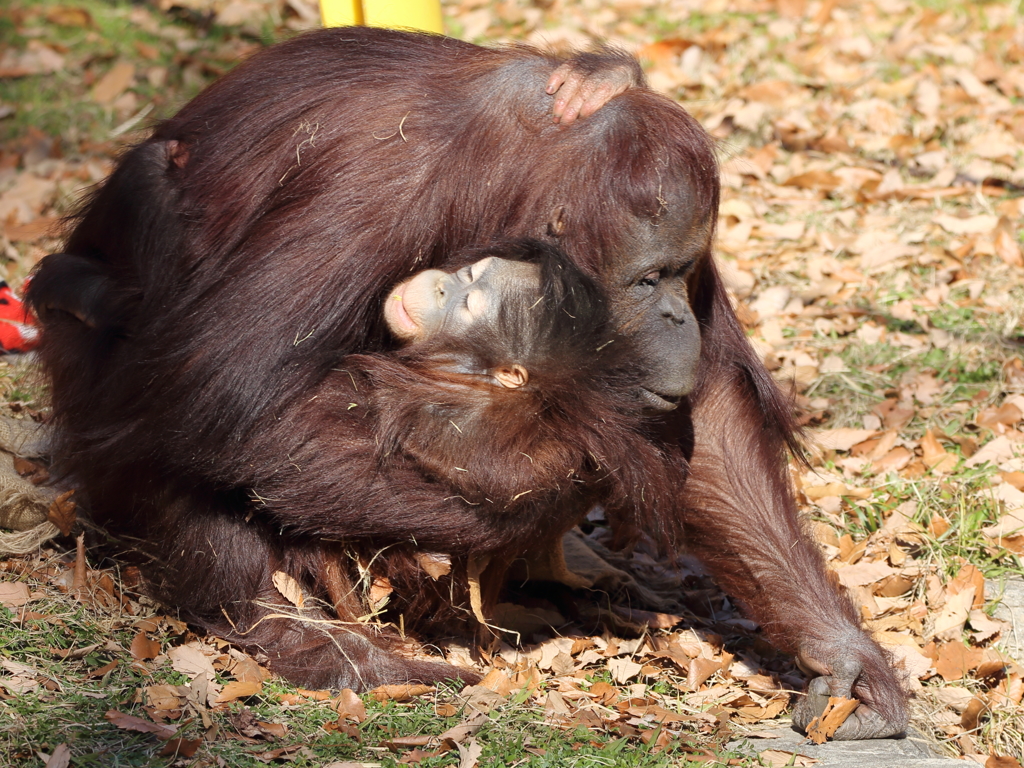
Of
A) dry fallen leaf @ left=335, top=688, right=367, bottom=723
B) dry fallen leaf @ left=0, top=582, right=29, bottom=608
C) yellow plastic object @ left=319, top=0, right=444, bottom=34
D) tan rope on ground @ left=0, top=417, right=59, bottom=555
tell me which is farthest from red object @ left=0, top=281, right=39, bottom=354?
dry fallen leaf @ left=335, top=688, right=367, bottom=723

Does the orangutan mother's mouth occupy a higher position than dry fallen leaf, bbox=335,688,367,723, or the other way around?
the orangutan mother's mouth

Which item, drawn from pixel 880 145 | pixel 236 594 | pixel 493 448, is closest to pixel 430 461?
pixel 493 448

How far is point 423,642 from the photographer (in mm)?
3434

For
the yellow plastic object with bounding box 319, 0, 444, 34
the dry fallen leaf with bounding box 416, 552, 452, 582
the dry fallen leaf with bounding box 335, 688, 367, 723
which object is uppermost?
the yellow plastic object with bounding box 319, 0, 444, 34

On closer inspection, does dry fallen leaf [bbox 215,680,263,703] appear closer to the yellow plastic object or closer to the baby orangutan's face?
the baby orangutan's face

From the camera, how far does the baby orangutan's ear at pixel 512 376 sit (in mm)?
2953

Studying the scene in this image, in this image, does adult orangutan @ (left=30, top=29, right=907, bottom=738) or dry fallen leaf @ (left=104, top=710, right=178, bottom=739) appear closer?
dry fallen leaf @ (left=104, top=710, right=178, bottom=739)

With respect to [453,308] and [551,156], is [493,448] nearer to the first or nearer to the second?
[453,308]

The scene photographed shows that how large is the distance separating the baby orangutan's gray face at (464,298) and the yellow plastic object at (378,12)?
171 cm

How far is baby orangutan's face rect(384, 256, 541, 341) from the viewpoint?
9.53 feet

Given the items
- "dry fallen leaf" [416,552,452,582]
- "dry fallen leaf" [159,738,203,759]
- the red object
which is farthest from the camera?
the red object

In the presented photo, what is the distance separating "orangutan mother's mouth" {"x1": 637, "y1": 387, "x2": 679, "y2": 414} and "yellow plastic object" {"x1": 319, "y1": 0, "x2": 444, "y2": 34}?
200 cm

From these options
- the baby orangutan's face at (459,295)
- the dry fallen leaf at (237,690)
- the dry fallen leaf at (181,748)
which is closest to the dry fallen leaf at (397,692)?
the dry fallen leaf at (237,690)

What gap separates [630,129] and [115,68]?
5.45m
